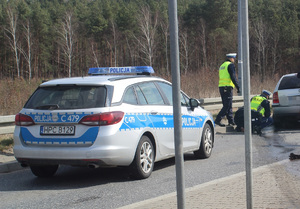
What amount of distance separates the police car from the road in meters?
0.33

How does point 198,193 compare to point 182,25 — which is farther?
point 182,25

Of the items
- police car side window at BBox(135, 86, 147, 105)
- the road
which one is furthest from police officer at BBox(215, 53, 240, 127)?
police car side window at BBox(135, 86, 147, 105)

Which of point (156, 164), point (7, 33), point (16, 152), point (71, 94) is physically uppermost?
point (7, 33)

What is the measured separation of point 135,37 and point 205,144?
51.8m

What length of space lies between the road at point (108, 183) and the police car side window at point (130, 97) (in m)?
1.22

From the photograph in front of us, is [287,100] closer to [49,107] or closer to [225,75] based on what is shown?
[225,75]

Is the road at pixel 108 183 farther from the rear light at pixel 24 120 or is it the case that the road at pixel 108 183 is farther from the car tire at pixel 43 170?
the rear light at pixel 24 120

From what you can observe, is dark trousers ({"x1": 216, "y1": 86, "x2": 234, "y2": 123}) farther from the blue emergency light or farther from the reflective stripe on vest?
the blue emergency light

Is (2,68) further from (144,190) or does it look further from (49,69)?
(144,190)

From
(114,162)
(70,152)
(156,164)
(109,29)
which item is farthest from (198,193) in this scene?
(109,29)

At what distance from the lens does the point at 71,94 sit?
7.36 metres

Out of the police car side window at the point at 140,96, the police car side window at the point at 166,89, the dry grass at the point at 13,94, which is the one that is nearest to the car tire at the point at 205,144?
the police car side window at the point at 166,89

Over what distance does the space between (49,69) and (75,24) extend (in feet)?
24.9

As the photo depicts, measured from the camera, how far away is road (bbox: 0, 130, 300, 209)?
248 inches
